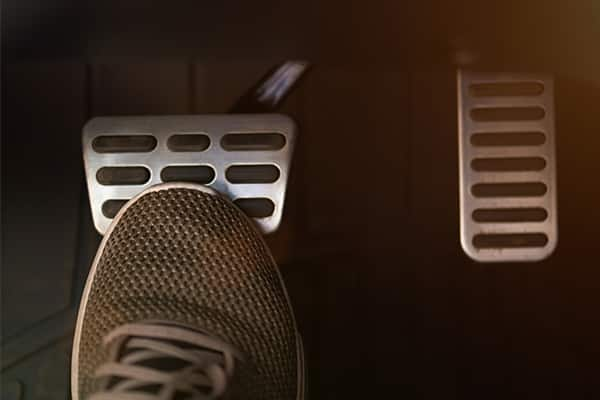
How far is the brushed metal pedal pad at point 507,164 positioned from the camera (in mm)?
782

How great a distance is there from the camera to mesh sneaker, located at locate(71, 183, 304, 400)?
2.15 feet

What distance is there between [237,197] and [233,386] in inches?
6.6

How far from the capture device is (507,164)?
790mm

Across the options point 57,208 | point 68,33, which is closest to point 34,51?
point 68,33

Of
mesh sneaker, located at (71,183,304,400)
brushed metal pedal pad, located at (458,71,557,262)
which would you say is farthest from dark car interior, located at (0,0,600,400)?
mesh sneaker, located at (71,183,304,400)

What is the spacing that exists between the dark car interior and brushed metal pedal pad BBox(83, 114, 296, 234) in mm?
85

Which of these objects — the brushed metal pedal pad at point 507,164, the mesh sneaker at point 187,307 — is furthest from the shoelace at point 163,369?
the brushed metal pedal pad at point 507,164

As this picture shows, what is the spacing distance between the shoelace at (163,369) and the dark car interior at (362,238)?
0.60 ft

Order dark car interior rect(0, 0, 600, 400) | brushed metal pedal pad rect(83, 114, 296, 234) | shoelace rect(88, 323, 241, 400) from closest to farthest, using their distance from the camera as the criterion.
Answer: shoelace rect(88, 323, 241, 400) → brushed metal pedal pad rect(83, 114, 296, 234) → dark car interior rect(0, 0, 600, 400)

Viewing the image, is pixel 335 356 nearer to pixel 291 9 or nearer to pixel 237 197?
pixel 237 197

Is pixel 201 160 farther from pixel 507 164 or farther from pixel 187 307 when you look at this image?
pixel 507 164

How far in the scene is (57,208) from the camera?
0.86 metres

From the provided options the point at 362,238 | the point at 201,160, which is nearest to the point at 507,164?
the point at 362,238

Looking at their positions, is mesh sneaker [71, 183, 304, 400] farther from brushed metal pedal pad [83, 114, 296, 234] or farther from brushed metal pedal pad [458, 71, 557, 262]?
brushed metal pedal pad [458, 71, 557, 262]
